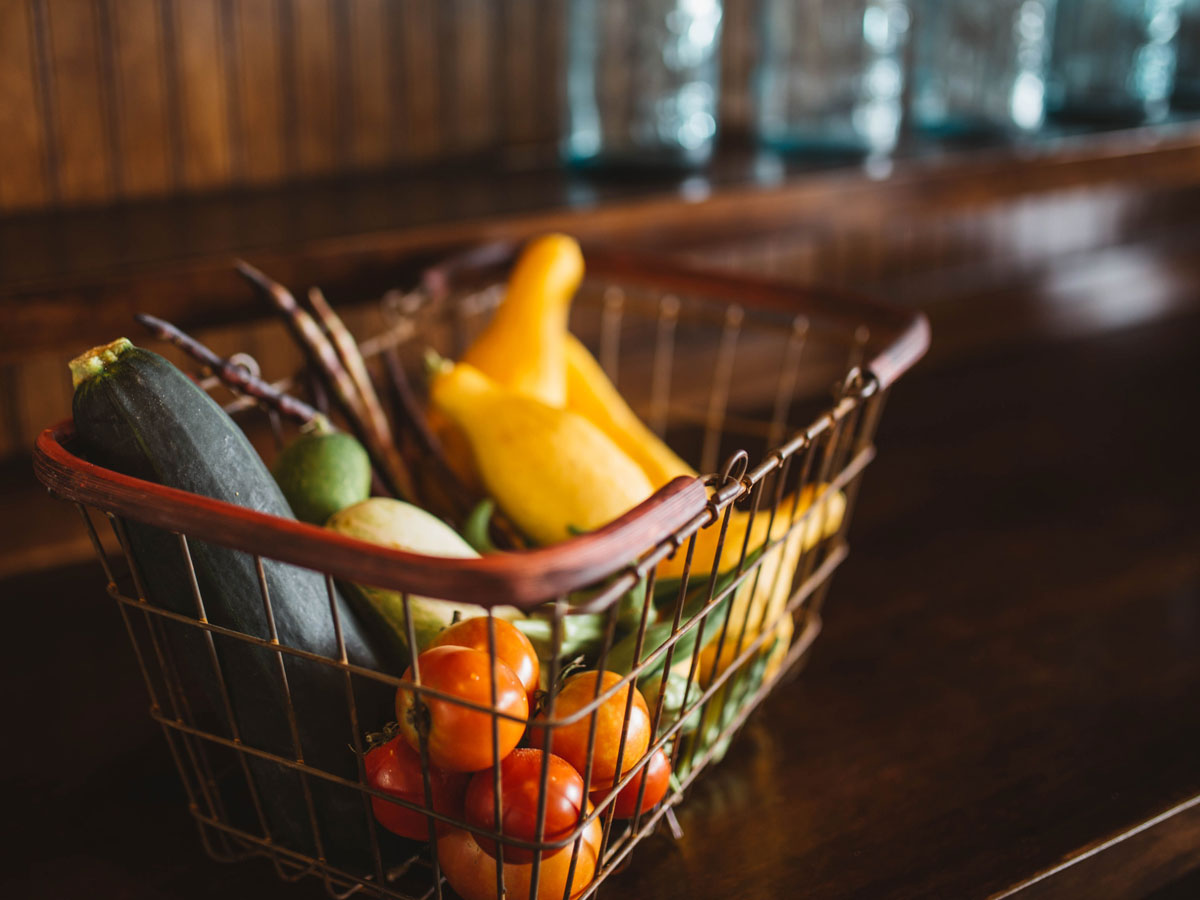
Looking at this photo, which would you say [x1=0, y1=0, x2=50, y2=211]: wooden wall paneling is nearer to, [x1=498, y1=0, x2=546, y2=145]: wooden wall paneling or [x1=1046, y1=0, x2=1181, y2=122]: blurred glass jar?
[x1=498, y1=0, x2=546, y2=145]: wooden wall paneling

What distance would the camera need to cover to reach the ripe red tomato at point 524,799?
37 cm

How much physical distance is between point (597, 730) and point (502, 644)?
1.9 inches

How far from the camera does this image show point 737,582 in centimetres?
45

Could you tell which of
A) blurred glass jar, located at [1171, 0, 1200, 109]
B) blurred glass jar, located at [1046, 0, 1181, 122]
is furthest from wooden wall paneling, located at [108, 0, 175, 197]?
blurred glass jar, located at [1171, 0, 1200, 109]

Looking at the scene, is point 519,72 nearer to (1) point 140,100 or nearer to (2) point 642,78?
(2) point 642,78

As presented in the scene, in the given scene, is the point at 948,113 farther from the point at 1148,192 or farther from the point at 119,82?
the point at 119,82

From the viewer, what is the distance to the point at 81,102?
0.77 meters

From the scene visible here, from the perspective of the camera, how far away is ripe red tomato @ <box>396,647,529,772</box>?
37 cm

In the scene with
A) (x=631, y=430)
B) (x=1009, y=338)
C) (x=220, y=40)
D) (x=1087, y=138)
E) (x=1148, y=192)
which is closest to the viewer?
(x=631, y=430)

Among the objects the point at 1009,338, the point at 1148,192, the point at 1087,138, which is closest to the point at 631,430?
the point at 1087,138

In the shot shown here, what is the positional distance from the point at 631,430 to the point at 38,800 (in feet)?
1.28

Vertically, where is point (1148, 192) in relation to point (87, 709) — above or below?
above

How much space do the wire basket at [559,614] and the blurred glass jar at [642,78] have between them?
0.23 m

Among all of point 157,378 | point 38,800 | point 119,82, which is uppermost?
point 119,82
